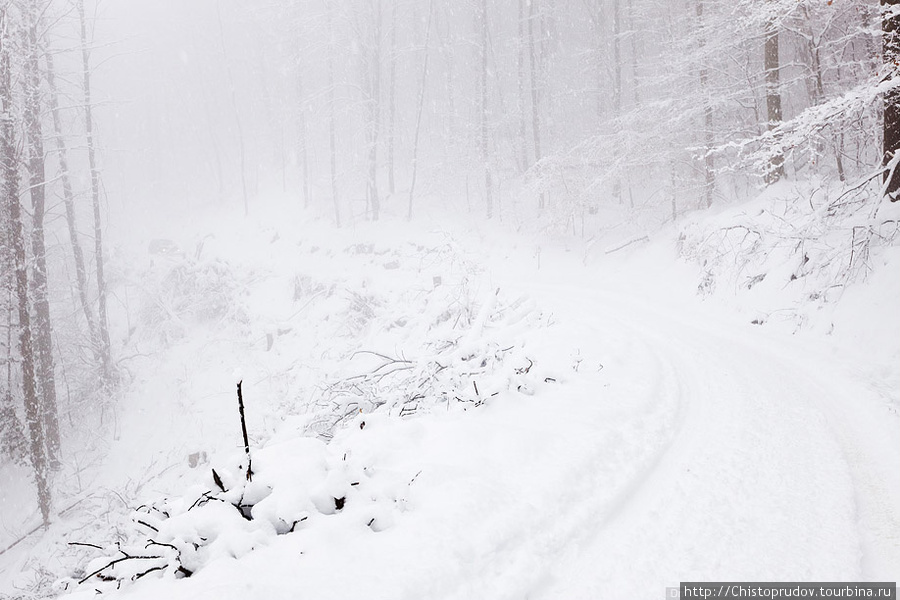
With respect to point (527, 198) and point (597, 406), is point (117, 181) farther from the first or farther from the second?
point (597, 406)

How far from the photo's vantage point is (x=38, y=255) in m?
13.3

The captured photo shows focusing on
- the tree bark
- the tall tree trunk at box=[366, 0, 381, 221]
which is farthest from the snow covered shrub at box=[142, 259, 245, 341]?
the tree bark

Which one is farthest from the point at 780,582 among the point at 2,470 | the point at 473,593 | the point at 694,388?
the point at 2,470

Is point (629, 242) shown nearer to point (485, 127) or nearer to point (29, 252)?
point (485, 127)

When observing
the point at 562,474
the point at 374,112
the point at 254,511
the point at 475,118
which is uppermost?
the point at 374,112

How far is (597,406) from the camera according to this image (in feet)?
17.2

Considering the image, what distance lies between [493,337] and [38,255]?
524 inches

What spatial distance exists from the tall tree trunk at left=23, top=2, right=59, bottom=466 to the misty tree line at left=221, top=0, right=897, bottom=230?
54.3 ft

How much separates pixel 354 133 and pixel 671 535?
118 ft

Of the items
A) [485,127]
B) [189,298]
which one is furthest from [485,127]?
[189,298]

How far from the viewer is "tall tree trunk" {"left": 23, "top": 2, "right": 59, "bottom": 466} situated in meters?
12.8

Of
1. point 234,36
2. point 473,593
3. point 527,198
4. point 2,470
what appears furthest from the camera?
point 234,36

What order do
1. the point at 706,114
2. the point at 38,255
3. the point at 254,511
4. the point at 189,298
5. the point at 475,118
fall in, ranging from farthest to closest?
the point at 475,118, the point at 189,298, the point at 706,114, the point at 38,255, the point at 254,511

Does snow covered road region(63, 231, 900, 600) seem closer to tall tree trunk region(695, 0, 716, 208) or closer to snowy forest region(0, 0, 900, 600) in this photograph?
snowy forest region(0, 0, 900, 600)
